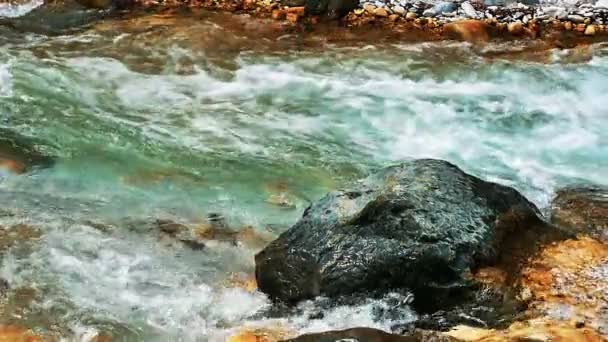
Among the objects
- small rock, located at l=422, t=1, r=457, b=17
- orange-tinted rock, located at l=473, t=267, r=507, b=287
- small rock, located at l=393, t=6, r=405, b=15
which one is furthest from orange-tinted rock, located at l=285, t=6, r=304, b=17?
orange-tinted rock, located at l=473, t=267, r=507, b=287

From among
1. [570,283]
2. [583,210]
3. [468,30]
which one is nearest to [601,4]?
[468,30]

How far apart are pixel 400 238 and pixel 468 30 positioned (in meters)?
5.85

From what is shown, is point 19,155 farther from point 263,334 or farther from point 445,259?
point 445,259

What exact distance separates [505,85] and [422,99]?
1069mm

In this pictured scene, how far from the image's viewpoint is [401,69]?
8688mm

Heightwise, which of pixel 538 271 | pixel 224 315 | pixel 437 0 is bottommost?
pixel 224 315

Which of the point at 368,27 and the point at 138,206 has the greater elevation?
the point at 368,27

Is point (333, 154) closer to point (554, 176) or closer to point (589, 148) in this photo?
point (554, 176)

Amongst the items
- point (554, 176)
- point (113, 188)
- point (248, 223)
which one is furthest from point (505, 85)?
point (113, 188)

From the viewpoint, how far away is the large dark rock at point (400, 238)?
429cm

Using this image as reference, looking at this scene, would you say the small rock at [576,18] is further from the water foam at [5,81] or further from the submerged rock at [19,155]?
the water foam at [5,81]

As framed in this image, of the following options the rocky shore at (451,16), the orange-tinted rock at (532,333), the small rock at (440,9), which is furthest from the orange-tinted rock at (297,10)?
the orange-tinted rock at (532,333)

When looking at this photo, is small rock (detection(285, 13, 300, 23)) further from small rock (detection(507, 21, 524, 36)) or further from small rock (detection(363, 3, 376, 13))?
small rock (detection(507, 21, 524, 36))

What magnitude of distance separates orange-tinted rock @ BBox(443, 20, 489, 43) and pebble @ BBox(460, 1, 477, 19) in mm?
244
